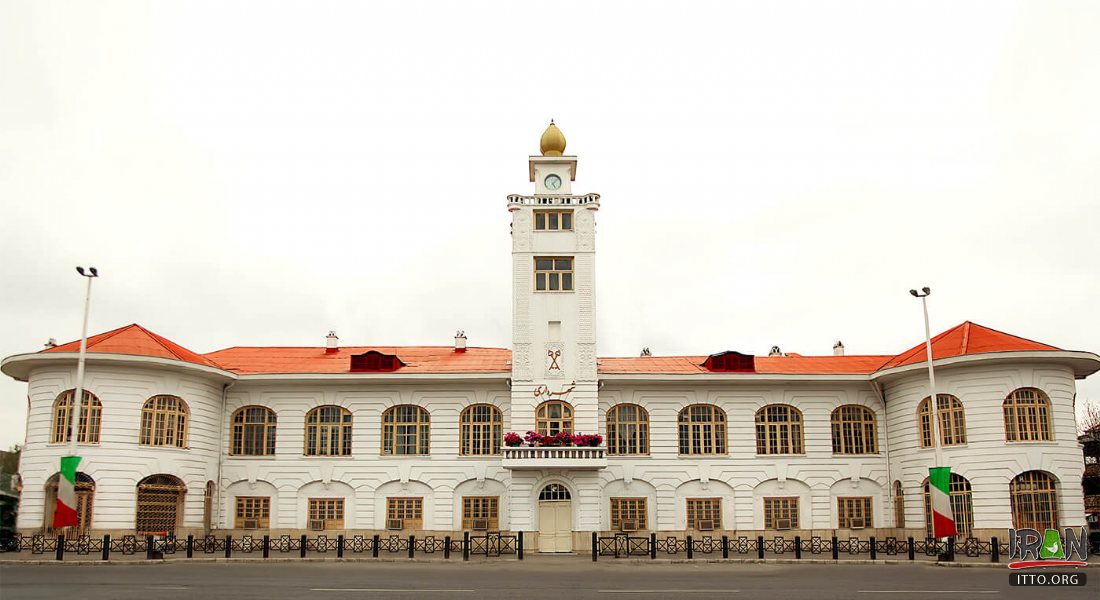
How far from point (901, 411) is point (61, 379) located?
33.2 meters

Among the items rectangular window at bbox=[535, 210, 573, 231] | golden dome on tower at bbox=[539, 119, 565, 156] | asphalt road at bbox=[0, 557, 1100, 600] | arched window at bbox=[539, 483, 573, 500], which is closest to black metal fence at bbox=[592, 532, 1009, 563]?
arched window at bbox=[539, 483, 573, 500]

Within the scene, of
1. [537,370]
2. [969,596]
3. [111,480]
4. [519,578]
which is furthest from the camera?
[537,370]

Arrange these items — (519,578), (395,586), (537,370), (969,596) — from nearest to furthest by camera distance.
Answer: (969,596)
(395,586)
(519,578)
(537,370)

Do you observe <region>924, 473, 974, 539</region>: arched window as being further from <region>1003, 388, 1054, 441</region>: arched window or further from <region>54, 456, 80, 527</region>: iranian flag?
<region>54, 456, 80, 527</region>: iranian flag

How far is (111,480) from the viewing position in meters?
33.7

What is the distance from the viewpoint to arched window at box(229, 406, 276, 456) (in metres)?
38.4

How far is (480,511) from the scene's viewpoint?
37.5 metres

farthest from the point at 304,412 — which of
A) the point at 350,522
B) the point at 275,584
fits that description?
the point at 275,584

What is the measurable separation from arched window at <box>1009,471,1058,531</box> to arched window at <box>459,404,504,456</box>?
19683 millimetres

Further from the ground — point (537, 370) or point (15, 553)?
point (537, 370)

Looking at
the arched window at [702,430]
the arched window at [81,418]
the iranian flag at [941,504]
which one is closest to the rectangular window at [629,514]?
the arched window at [702,430]

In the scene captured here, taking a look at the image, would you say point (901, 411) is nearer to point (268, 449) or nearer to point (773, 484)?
point (773, 484)

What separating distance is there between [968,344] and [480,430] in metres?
19.7

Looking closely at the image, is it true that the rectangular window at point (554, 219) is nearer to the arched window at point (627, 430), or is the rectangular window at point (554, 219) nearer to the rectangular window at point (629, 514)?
the arched window at point (627, 430)
